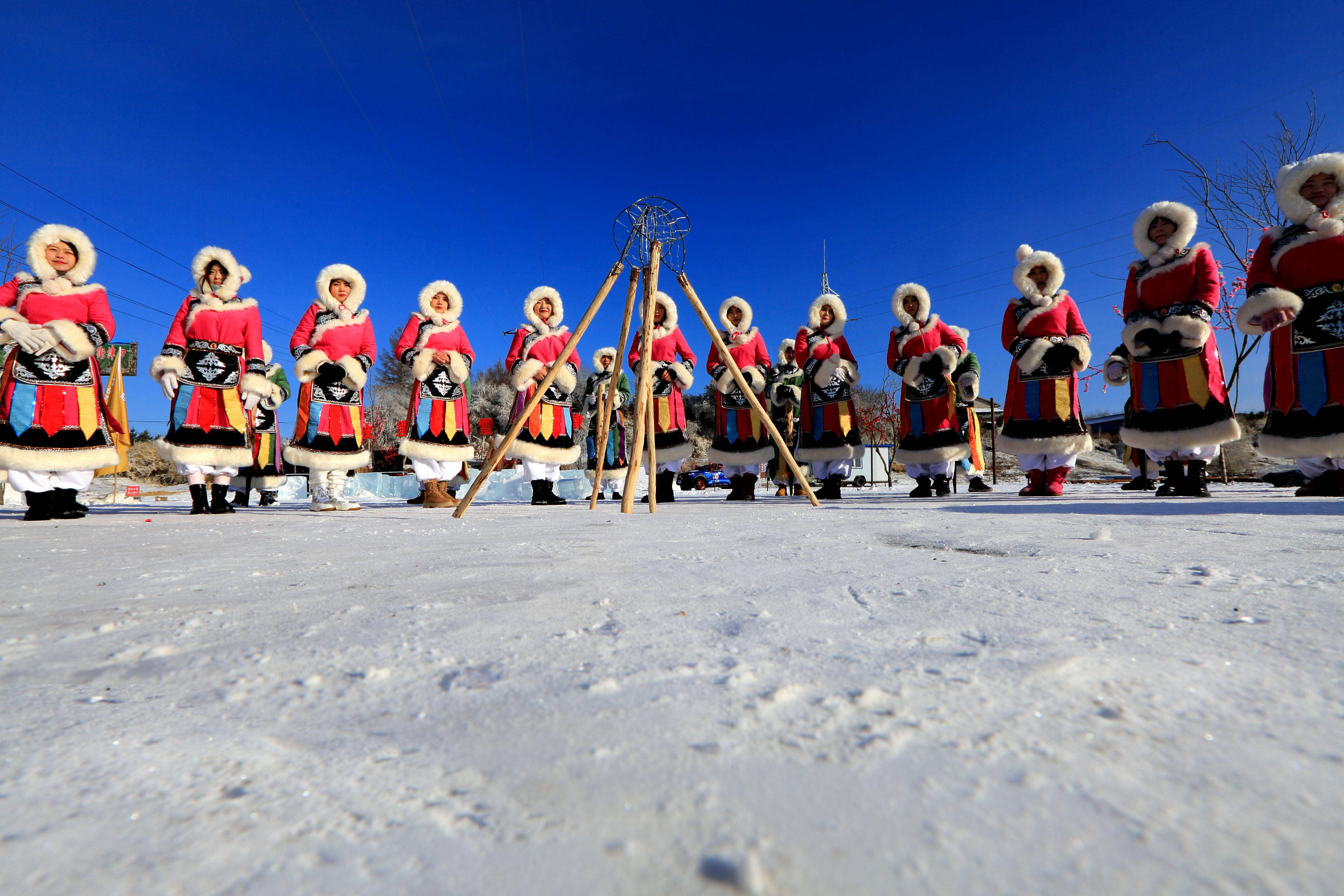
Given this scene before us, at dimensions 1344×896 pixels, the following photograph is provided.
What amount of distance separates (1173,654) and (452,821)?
3.06ft

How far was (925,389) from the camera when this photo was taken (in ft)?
19.8

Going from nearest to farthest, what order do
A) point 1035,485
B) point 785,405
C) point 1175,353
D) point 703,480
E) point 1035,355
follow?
point 1175,353 < point 1035,355 < point 1035,485 < point 785,405 < point 703,480

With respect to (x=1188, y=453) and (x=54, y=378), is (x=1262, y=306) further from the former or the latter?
(x=54, y=378)

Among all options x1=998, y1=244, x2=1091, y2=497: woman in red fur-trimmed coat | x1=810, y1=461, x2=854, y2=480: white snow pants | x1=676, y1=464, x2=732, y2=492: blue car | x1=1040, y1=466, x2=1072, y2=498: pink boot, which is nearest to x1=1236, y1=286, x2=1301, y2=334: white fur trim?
x1=998, y1=244, x2=1091, y2=497: woman in red fur-trimmed coat

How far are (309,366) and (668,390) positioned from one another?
318 cm

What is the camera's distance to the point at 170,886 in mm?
441

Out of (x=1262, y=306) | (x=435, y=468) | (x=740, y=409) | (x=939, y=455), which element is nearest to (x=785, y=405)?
(x=740, y=409)

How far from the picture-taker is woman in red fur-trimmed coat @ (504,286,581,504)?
19.0ft

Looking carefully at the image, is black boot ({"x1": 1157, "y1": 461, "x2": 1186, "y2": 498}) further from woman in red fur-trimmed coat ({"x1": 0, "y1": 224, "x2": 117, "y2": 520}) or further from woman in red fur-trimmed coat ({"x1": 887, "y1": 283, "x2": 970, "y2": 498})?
woman in red fur-trimmed coat ({"x1": 0, "y1": 224, "x2": 117, "y2": 520})

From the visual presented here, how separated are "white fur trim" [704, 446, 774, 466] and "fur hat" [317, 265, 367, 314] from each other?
3105 mm

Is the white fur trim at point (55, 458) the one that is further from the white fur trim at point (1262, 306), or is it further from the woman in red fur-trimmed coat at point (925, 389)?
the white fur trim at point (1262, 306)

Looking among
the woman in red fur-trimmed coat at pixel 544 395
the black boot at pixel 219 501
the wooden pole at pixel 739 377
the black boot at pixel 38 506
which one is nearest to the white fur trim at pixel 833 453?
the wooden pole at pixel 739 377

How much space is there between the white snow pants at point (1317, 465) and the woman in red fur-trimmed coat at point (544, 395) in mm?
3280

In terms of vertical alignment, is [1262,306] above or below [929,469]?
above
